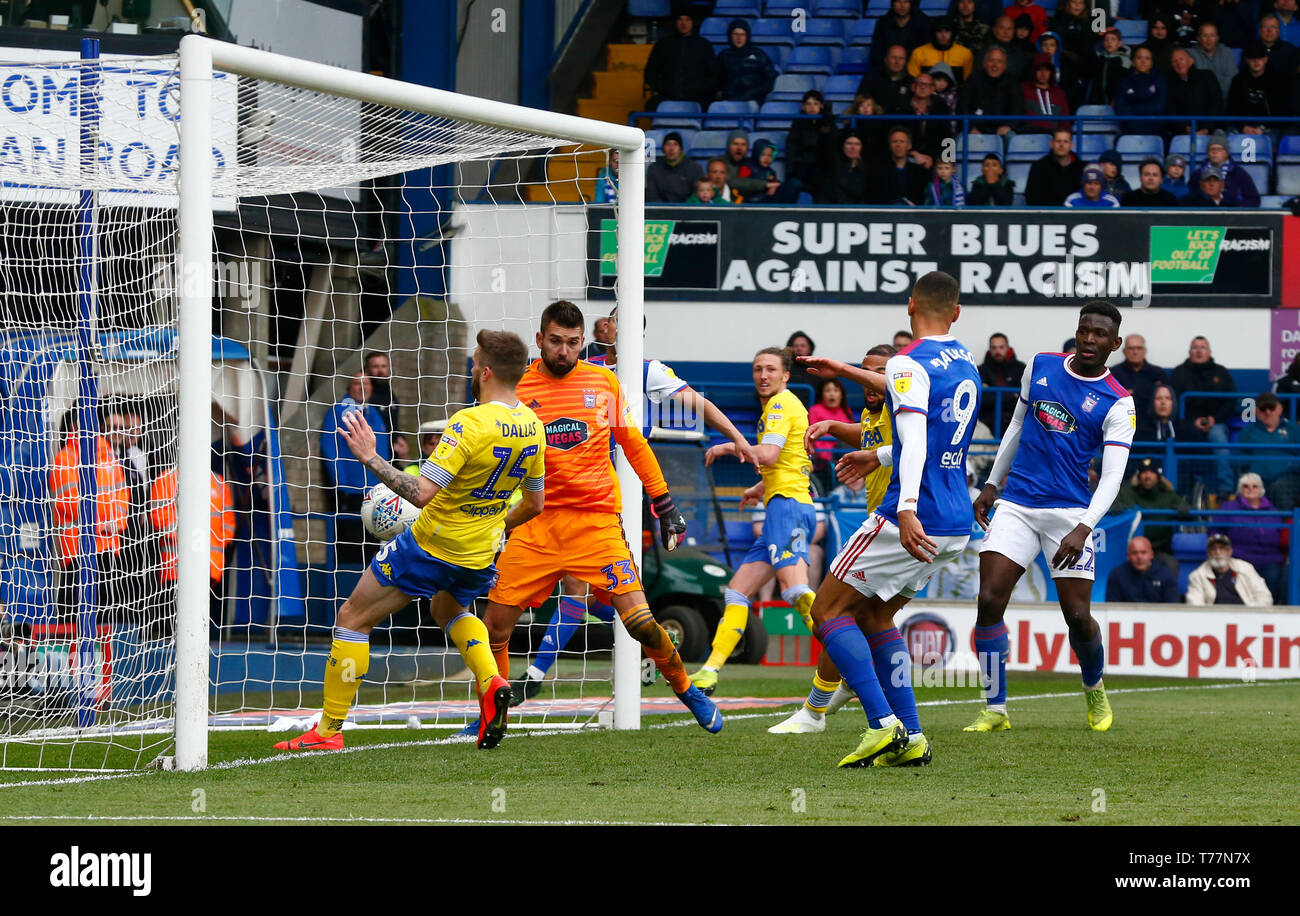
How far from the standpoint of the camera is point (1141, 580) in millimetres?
13875

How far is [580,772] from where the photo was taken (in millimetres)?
6840

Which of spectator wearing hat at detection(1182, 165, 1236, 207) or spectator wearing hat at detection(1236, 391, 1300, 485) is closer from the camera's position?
spectator wearing hat at detection(1236, 391, 1300, 485)

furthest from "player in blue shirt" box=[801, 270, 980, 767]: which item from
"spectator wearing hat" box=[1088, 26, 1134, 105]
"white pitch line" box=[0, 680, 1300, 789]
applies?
"spectator wearing hat" box=[1088, 26, 1134, 105]

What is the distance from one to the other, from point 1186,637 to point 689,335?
655 cm

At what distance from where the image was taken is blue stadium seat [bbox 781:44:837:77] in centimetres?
2008

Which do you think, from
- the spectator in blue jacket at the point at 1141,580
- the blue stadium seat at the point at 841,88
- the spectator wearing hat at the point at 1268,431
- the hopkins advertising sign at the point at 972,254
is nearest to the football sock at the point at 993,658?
the spectator in blue jacket at the point at 1141,580

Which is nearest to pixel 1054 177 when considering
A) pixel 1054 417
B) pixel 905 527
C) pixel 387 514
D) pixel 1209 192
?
pixel 1209 192

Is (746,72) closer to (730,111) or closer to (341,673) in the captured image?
(730,111)

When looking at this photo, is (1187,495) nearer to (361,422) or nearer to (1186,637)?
(1186,637)

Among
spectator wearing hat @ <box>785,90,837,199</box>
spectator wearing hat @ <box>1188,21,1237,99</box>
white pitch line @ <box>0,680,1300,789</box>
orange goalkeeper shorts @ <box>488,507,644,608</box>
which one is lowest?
white pitch line @ <box>0,680,1300,789</box>

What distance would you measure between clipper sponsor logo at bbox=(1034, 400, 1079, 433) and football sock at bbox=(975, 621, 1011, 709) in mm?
1090

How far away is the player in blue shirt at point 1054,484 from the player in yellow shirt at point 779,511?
166 cm

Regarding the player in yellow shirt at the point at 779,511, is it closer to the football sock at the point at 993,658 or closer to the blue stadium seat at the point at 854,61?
the football sock at the point at 993,658

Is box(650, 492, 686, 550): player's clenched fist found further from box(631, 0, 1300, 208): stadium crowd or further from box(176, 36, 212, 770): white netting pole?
box(631, 0, 1300, 208): stadium crowd
